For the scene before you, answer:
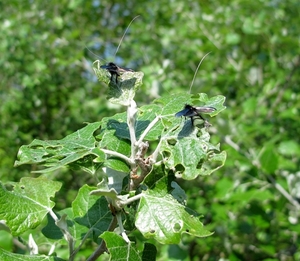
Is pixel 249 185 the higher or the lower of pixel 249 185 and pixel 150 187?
the lower

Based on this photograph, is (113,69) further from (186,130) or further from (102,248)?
(102,248)

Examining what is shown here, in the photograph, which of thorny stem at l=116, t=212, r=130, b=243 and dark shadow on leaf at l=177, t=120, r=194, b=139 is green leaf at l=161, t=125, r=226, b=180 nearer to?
dark shadow on leaf at l=177, t=120, r=194, b=139

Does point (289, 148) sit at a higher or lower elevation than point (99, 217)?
lower

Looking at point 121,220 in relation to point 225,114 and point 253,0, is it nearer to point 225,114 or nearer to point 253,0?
point 225,114

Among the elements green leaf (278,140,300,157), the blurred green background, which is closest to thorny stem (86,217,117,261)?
the blurred green background

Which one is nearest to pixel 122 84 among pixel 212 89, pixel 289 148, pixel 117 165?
pixel 117 165

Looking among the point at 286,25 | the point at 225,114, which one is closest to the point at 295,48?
the point at 286,25
